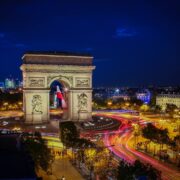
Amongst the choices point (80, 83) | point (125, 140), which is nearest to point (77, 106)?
point (80, 83)

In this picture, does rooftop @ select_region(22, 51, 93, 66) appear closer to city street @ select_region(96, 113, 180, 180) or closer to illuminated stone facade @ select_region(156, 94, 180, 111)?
city street @ select_region(96, 113, 180, 180)

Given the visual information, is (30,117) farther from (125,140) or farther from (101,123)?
(125,140)

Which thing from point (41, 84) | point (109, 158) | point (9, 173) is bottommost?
point (109, 158)

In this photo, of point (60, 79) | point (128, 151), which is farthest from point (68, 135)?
point (60, 79)

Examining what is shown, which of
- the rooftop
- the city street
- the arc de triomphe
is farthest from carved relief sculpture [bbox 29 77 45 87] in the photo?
the city street

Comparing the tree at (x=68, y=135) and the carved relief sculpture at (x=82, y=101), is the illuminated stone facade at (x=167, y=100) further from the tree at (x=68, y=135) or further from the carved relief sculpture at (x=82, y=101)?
the tree at (x=68, y=135)
